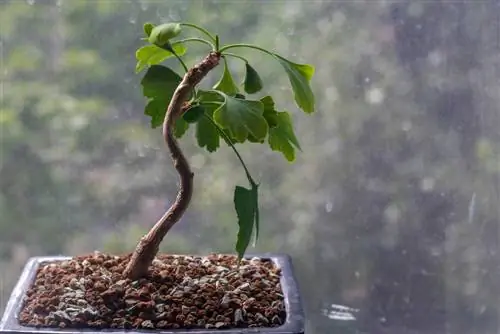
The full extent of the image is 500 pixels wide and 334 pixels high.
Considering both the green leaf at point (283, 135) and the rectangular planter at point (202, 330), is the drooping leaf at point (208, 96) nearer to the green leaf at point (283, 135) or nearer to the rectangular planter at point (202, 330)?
the green leaf at point (283, 135)

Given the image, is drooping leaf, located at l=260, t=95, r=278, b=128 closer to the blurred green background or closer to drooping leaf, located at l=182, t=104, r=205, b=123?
drooping leaf, located at l=182, t=104, r=205, b=123

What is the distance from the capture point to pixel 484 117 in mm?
1168

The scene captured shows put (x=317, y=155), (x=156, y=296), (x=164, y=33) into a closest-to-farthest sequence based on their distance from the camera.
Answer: (x=164, y=33) → (x=156, y=296) → (x=317, y=155)

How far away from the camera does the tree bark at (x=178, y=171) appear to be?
0.86m

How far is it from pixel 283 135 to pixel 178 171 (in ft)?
0.47

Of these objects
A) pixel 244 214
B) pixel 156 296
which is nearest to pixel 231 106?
pixel 244 214

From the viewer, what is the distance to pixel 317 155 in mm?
1188

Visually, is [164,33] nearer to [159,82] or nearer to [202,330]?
[159,82]

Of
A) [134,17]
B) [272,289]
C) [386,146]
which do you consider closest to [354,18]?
[386,146]

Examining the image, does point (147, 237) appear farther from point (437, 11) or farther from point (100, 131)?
point (437, 11)

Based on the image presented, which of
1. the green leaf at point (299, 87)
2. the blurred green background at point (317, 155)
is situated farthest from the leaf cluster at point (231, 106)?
the blurred green background at point (317, 155)

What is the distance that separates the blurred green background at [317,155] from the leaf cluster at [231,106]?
0.75 feet

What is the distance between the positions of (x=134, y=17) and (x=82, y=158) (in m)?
0.24

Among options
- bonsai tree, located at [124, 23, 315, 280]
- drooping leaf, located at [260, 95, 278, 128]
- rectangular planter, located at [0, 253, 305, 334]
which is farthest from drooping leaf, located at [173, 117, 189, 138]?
rectangular planter, located at [0, 253, 305, 334]
